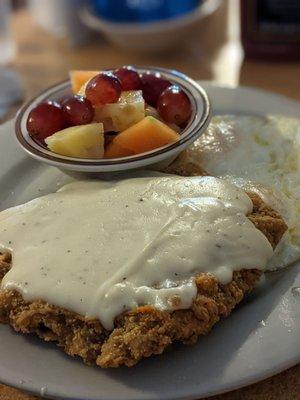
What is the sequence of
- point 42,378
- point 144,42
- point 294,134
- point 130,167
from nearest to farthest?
point 42,378, point 130,167, point 294,134, point 144,42

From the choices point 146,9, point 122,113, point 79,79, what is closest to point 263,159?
point 122,113

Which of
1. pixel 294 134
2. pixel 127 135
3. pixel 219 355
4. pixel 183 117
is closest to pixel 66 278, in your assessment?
pixel 219 355

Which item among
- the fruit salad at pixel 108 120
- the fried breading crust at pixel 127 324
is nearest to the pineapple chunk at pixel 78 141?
the fruit salad at pixel 108 120

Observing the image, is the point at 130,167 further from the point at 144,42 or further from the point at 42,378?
the point at 144,42

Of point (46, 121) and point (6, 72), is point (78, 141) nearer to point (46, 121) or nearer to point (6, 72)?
point (46, 121)

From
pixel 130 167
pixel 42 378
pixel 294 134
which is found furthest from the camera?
pixel 294 134

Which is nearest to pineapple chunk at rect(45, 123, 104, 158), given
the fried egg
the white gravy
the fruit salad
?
the fruit salad
